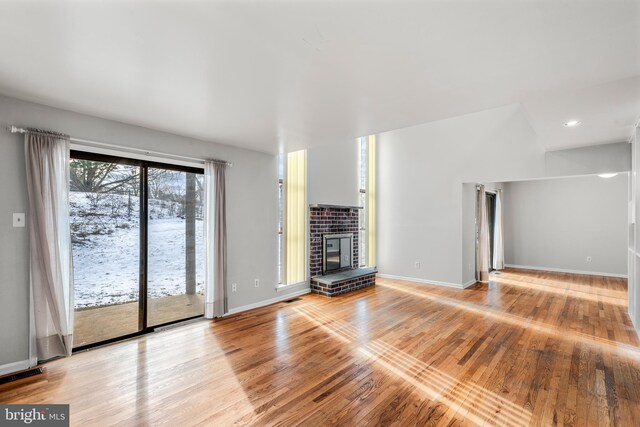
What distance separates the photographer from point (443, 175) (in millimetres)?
6051

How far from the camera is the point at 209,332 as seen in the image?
355 cm

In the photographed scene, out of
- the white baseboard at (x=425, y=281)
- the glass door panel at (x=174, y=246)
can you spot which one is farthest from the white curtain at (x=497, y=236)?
the glass door panel at (x=174, y=246)

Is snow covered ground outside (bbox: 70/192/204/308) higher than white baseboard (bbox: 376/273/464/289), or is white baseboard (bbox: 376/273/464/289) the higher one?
snow covered ground outside (bbox: 70/192/204/308)

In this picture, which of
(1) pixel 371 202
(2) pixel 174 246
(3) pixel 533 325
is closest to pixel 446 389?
(3) pixel 533 325

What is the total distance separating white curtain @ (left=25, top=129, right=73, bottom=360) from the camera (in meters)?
2.66

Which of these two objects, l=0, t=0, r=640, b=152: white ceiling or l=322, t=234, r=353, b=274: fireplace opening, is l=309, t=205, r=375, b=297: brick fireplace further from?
l=0, t=0, r=640, b=152: white ceiling

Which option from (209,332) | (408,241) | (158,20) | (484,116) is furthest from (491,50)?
(408,241)

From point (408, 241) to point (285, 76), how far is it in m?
5.11

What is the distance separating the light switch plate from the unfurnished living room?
0.4 inches

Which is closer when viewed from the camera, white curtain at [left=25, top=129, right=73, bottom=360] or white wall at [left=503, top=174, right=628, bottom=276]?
white curtain at [left=25, top=129, right=73, bottom=360]

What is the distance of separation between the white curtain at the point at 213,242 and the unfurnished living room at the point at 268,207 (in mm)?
29

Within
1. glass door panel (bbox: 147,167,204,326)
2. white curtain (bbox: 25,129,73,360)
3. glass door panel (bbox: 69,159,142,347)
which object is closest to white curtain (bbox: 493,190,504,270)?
glass door panel (bbox: 147,167,204,326)

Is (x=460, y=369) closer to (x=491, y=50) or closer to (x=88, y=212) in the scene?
(x=491, y=50)

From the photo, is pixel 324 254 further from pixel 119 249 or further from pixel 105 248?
pixel 105 248
